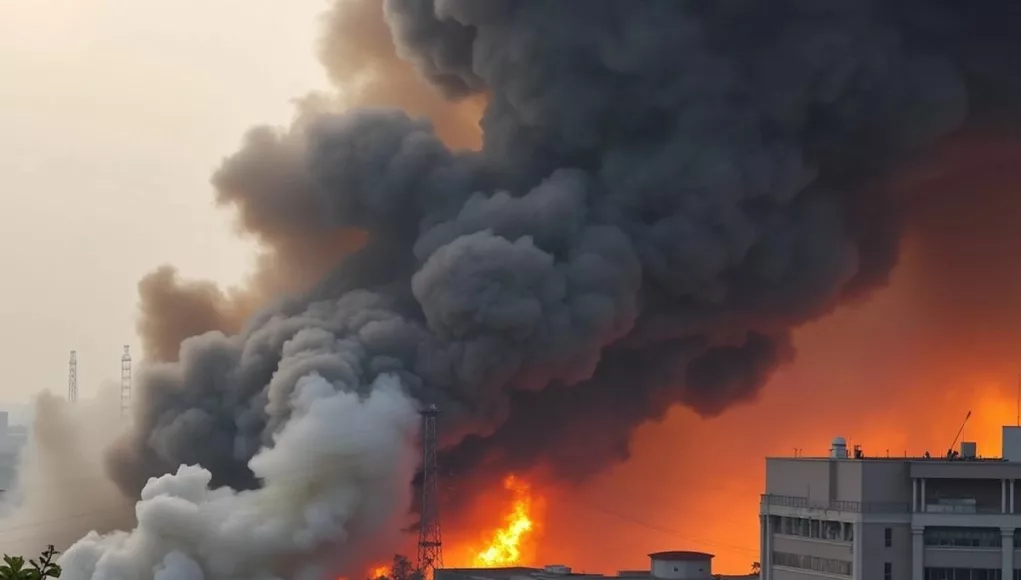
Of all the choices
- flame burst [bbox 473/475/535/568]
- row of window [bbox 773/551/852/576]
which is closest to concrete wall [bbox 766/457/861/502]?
row of window [bbox 773/551/852/576]

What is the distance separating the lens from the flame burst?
87.7 m

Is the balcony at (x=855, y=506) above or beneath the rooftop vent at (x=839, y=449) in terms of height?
beneath

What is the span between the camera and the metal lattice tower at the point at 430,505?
78000mm

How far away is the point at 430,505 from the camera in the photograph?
266 feet

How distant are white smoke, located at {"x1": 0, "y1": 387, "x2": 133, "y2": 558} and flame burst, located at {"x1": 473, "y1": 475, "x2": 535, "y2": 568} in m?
13.4

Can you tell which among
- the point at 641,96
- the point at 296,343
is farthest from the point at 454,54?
the point at 296,343

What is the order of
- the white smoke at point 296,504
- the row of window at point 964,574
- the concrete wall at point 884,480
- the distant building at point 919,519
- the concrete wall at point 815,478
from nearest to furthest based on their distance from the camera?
the row of window at point 964,574
the distant building at point 919,519
the concrete wall at point 884,480
the concrete wall at point 815,478
the white smoke at point 296,504

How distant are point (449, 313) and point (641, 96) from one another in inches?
411

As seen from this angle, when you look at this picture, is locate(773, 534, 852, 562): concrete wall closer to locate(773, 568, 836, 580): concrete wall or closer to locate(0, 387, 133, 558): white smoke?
locate(773, 568, 836, 580): concrete wall

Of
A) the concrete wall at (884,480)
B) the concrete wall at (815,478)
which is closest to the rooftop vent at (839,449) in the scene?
the concrete wall at (815,478)

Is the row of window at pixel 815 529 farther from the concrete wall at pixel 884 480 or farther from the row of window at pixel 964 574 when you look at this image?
the row of window at pixel 964 574

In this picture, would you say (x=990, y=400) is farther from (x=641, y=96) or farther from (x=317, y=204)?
(x=317, y=204)

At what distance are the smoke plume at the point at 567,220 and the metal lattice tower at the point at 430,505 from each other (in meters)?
0.99

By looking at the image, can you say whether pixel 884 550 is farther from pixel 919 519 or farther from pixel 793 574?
pixel 793 574
